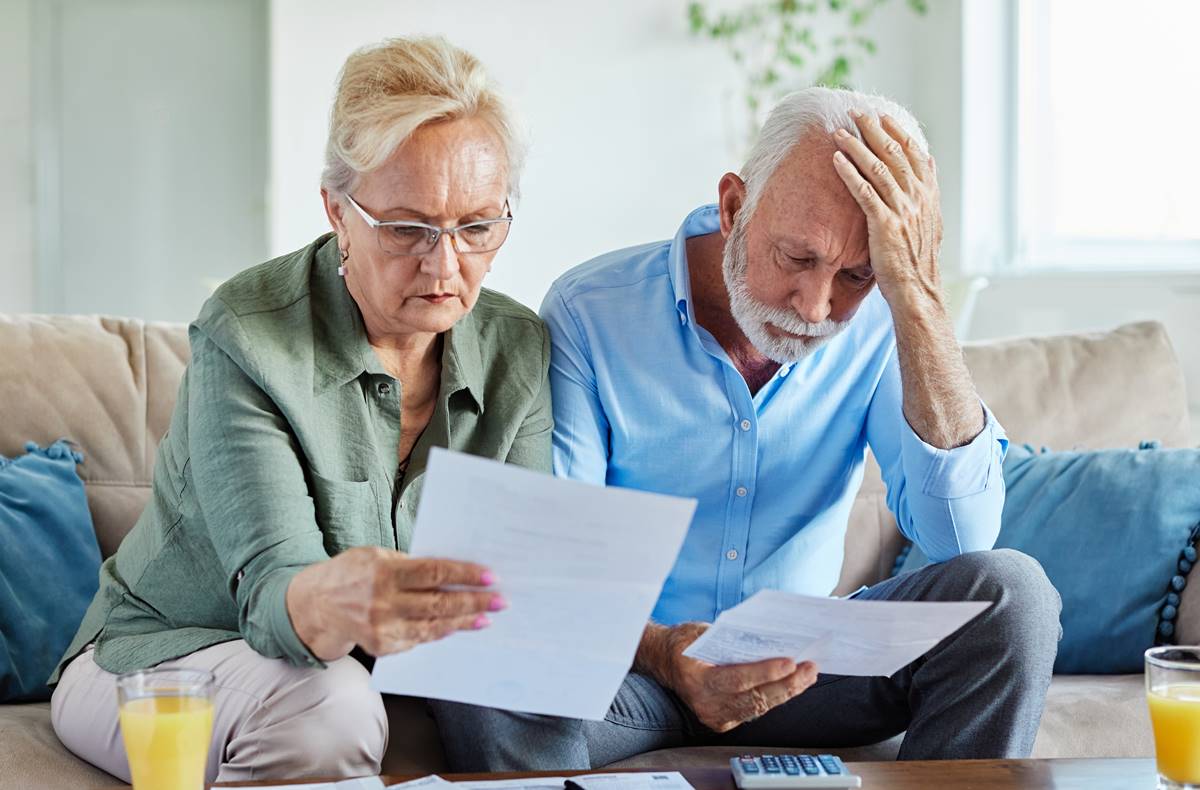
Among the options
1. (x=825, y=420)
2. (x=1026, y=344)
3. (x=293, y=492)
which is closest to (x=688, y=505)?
(x=293, y=492)

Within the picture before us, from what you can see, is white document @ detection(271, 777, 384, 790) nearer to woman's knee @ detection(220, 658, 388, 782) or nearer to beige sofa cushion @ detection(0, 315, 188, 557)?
woman's knee @ detection(220, 658, 388, 782)

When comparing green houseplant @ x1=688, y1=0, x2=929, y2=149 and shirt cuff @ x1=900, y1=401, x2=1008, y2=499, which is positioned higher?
green houseplant @ x1=688, y1=0, x2=929, y2=149

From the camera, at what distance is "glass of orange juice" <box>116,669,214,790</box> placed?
106 centimetres

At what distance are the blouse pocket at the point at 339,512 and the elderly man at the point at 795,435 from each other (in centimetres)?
22

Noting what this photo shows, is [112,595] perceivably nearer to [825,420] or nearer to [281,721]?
[281,721]

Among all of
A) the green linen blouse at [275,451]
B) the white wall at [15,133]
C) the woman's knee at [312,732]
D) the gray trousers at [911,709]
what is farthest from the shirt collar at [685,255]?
the white wall at [15,133]

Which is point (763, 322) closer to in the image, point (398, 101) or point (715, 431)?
point (715, 431)

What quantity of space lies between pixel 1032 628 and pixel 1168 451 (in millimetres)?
756

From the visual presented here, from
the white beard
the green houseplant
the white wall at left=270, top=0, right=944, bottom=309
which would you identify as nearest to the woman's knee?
the white beard

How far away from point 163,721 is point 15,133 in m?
4.47

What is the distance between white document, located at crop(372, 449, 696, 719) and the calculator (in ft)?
0.45

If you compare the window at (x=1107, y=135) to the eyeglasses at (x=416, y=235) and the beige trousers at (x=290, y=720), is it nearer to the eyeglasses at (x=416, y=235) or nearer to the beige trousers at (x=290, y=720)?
the eyeglasses at (x=416, y=235)

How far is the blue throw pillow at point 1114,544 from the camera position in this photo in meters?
2.01

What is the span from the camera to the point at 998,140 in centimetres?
455
